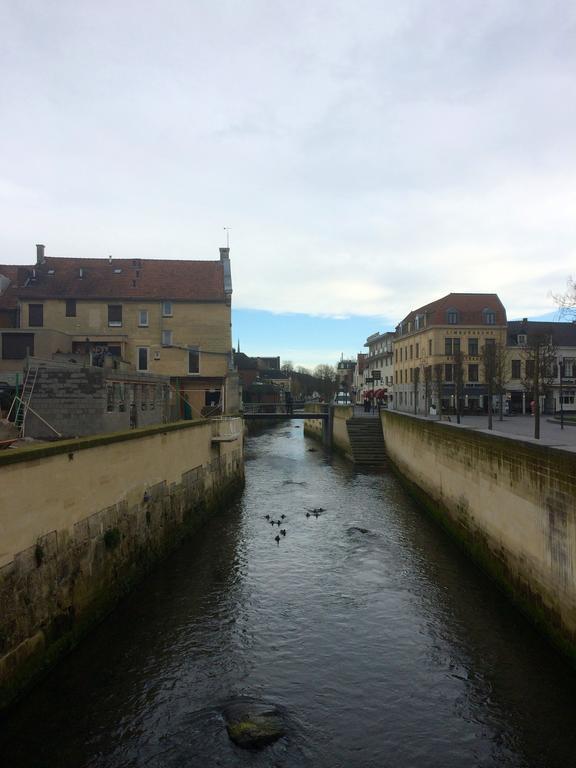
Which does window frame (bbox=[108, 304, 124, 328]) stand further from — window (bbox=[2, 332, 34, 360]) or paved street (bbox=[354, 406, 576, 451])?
paved street (bbox=[354, 406, 576, 451])

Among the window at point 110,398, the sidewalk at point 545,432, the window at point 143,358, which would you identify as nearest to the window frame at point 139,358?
the window at point 143,358

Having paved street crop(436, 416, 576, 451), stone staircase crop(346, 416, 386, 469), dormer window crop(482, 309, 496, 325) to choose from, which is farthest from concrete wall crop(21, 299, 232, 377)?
dormer window crop(482, 309, 496, 325)

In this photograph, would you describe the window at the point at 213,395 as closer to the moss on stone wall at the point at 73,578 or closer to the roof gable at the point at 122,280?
the roof gable at the point at 122,280

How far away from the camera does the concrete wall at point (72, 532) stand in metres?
9.93

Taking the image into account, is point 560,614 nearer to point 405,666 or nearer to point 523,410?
point 405,666

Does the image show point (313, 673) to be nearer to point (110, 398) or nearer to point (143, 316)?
point (110, 398)

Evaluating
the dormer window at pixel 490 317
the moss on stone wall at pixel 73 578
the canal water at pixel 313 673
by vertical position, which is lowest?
the canal water at pixel 313 673

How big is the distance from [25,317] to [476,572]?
3661 cm

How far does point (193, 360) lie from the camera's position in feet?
139

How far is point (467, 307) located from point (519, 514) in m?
51.5

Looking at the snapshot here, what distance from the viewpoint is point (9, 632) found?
959cm

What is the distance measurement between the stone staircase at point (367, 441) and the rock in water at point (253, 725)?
1309 inches

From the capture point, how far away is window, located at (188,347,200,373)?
139ft

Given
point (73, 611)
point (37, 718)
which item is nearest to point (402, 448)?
point (73, 611)
